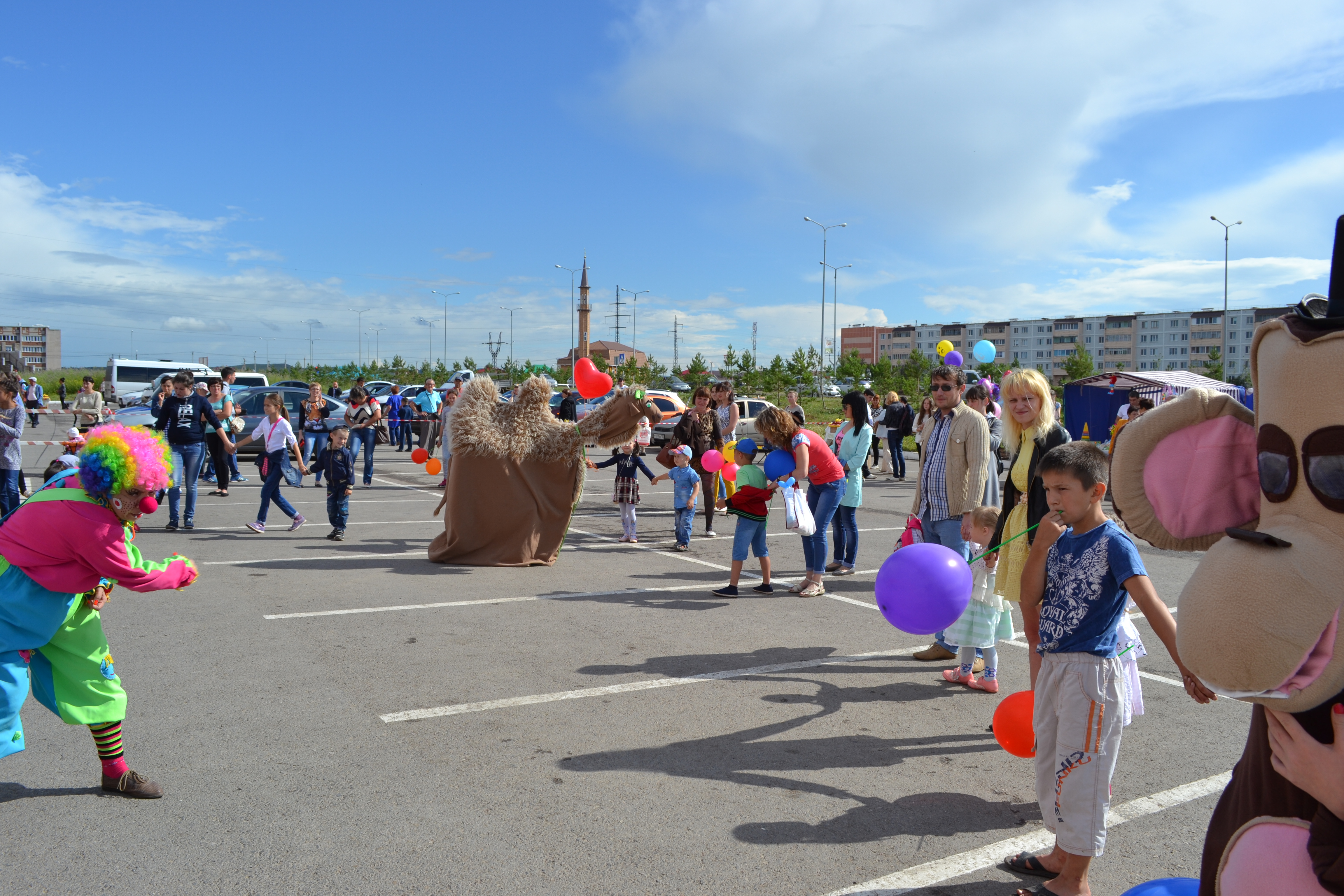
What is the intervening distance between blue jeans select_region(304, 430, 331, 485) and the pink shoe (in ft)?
34.0

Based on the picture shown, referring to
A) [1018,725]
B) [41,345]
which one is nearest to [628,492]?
[1018,725]

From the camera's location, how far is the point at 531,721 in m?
4.67

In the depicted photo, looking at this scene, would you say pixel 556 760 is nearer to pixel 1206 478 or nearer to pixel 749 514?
pixel 1206 478

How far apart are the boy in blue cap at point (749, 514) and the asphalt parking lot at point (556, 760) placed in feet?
1.48

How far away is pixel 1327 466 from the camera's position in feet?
5.07

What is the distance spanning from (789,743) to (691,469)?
634 cm

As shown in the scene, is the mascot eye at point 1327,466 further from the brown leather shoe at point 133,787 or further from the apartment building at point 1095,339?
the apartment building at point 1095,339

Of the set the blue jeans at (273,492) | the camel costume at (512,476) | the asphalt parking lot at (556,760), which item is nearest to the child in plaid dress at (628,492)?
the camel costume at (512,476)

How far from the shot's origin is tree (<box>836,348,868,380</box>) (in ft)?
210

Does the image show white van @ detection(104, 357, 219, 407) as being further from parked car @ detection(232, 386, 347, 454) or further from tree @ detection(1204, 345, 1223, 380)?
tree @ detection(1204, 345, 1223, 380)

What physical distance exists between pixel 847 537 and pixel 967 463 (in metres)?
3.26

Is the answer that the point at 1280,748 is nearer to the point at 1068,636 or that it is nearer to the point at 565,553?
the point at 1068,636

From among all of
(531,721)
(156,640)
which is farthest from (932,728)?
(156,640)

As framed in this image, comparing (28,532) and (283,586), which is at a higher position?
(28,532)
